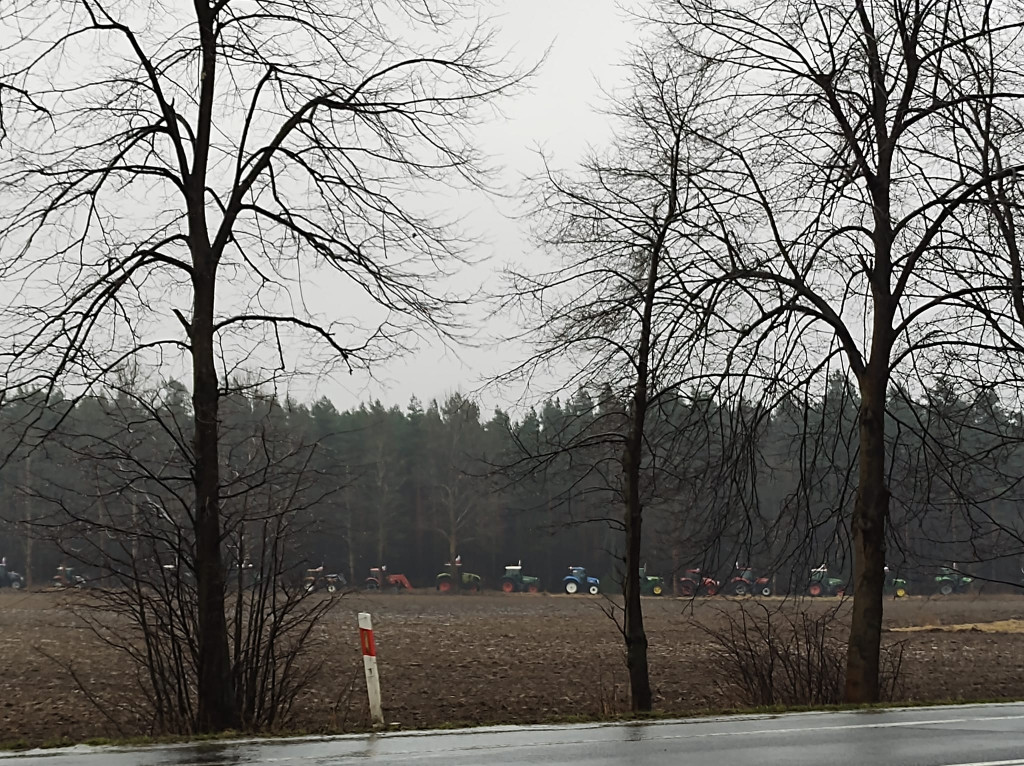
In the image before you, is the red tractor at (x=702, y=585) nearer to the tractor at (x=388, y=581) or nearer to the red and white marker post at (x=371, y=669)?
the red and white marker post at (x=371, y=669)

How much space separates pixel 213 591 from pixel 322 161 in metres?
4.91

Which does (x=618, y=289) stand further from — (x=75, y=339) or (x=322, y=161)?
(x=75, y=339)

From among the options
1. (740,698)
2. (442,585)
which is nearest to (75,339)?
(740,698)

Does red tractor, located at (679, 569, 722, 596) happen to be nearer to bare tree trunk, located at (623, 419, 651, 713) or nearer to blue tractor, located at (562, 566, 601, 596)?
bare tree trunk, located at (623, 419, 651, 713)

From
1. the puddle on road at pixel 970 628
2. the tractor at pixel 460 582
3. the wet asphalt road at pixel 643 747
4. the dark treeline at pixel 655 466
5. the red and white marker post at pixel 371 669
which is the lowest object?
the puddle on road at pixel 970 628

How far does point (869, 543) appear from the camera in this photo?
56.3ft

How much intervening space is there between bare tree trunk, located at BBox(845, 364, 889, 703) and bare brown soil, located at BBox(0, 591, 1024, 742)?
145 cm

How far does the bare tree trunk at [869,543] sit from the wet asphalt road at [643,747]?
5.37m

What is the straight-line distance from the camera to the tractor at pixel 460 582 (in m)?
81.2

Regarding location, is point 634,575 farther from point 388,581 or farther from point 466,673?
point 388,581

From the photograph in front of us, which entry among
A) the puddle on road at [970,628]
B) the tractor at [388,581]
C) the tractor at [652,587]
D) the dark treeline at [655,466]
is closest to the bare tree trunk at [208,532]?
the dark treeline at [655,466]

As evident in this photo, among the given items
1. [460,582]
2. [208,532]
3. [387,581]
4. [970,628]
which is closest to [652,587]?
[460,582]

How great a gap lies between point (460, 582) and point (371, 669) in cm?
7472

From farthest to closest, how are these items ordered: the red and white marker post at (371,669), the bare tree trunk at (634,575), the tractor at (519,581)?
the tractor at (519,581)
the bare tree trunk at (634,575)
the red and white marker post at (371,669)
